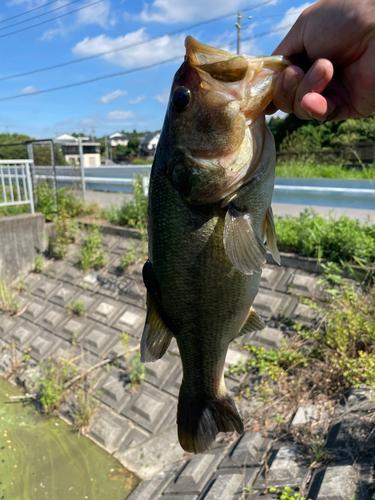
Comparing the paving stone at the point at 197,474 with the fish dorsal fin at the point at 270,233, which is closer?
the fish dorsal fin at the point at 270,233

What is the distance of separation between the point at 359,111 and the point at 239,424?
157cm

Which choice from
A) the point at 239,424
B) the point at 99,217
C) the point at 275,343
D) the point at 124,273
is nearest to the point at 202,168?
the point at 239,424

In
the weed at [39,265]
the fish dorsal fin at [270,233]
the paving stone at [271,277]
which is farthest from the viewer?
the weed at [39,265]

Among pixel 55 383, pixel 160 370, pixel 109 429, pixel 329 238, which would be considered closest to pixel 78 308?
pixel 55 383

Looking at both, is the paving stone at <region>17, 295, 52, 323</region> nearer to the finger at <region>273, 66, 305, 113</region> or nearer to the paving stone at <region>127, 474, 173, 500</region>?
the paving stone at <region>127, 474, 173, 500</region>

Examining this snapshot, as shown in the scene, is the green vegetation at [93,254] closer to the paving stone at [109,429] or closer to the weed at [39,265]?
the weed at [39,265]

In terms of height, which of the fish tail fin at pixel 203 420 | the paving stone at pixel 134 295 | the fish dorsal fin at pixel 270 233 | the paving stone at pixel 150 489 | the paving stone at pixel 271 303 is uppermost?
the fish dorsal fin at pixel 270 233

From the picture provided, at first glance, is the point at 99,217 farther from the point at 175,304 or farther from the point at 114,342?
the point at 175,304

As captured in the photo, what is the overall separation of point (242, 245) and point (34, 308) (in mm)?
6672

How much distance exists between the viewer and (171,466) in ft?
13.9

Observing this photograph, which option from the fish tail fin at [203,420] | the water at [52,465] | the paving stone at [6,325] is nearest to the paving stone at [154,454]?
the water at [52,465]

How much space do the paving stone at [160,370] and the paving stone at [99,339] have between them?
3.07 ft

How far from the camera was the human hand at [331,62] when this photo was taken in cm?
150

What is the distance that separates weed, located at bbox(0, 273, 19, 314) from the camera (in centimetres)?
738
